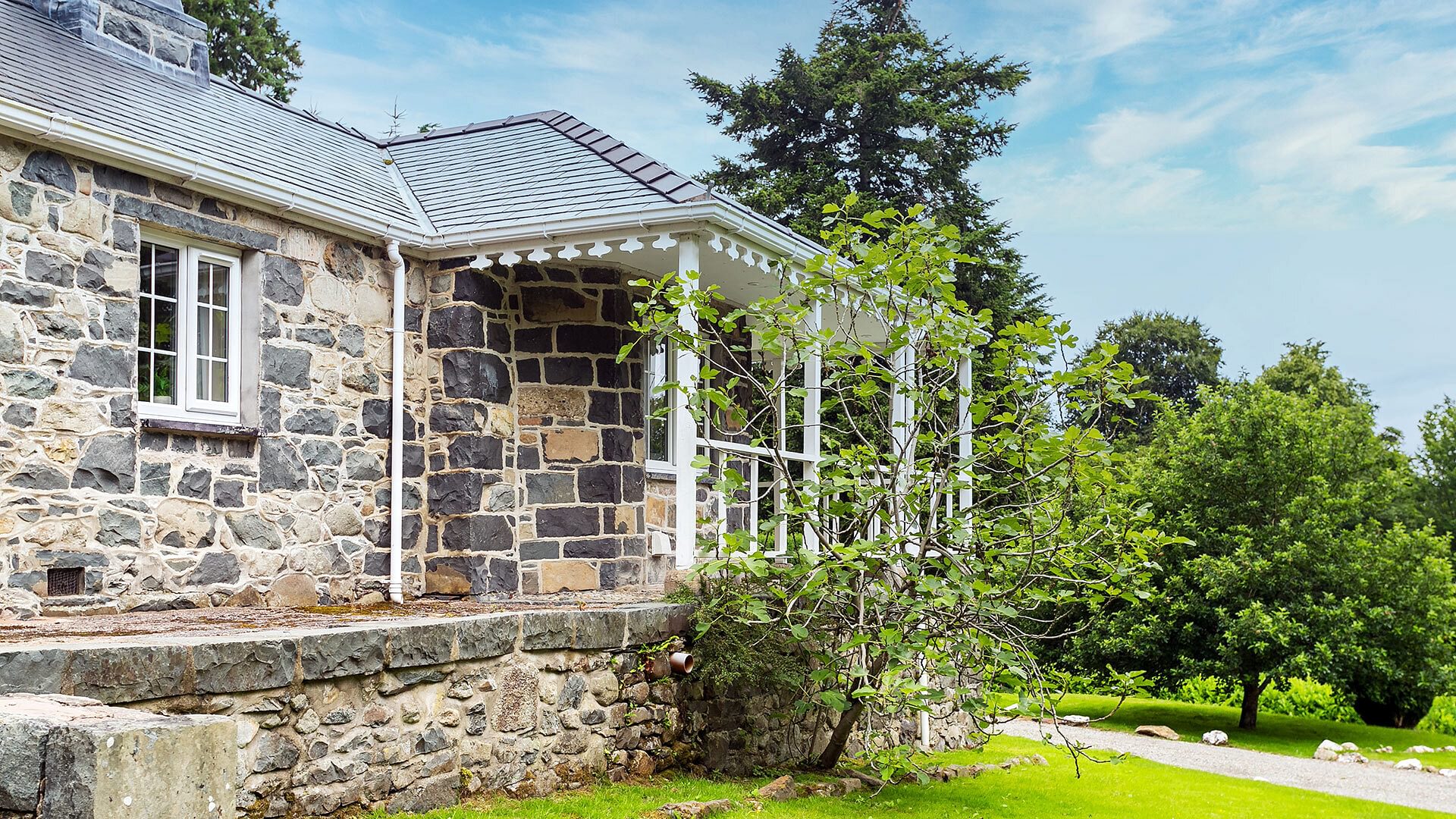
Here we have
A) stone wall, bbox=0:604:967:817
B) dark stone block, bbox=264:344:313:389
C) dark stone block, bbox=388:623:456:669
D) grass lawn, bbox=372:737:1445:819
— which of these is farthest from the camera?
dark stone block, bbox=264:344:313:389

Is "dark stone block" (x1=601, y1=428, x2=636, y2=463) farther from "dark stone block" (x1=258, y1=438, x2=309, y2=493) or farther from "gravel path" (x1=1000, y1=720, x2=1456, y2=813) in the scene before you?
"gravel path" (x1=1000, y1=720, x2=1456, y2=813)

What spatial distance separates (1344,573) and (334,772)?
1386 centimetres

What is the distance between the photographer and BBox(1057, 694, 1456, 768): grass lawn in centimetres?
1466

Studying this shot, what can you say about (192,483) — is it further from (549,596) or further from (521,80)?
(521,80)

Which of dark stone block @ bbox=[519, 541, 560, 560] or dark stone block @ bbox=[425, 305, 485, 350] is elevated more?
dark stone block @ bbox=[425, 305, 485, 350]

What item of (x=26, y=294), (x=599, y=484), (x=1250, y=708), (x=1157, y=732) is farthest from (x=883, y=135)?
(x=26, y=294)

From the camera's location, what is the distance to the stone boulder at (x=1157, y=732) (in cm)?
1452

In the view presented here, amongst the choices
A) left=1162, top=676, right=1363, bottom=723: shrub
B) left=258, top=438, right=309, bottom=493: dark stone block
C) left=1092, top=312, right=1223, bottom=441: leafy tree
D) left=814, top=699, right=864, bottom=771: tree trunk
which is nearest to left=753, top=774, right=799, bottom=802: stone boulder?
left=814, top=699, right=864, bottom=771: tree trunk

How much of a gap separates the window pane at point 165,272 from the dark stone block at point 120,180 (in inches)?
15.5

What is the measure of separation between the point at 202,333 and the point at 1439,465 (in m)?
27.3

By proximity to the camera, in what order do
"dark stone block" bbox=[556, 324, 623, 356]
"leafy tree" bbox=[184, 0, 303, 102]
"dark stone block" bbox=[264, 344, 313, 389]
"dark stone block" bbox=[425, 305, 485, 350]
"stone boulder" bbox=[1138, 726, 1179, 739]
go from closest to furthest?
"dark stone block" bbox=[264, 344, 313, 389] < "dark stone block" bbox=[425, 305, 485, 350] < "dark stone block" bbox=[556, 324, 623, 356] < "stone boulder" bbox=[1138, 726, 1179, 739] < "leafy tree" bbox=[184, 0, 303, 102]

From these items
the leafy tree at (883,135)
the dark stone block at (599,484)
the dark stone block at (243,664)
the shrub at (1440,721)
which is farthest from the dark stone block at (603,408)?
the shrub at (1440,721)

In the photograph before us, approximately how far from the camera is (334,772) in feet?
15.2

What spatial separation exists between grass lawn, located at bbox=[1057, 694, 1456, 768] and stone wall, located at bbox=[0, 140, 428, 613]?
11133mm
